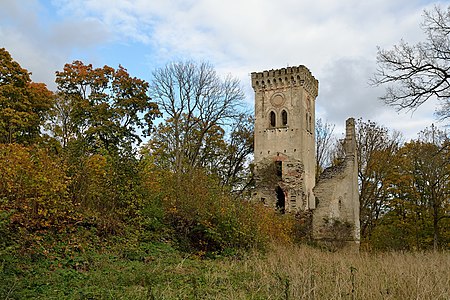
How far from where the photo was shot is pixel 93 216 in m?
11.9

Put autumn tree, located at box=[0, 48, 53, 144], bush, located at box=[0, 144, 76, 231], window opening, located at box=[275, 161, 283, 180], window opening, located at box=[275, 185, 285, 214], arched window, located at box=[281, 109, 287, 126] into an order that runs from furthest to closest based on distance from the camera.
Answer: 1. arched window, located at box=[281, 109, 287, 126]
2. window opening, located at box=[275, 161, 283, 180]
3. window opening, located at box=[275, 185, 285, 214]
4. autumn tree, located at box=[0, 48, 53, 144]
5. bush, located at box=[0, 144, 76, 231]

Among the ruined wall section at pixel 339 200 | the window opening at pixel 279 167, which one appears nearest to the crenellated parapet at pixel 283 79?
the window opening at pixel 279 167

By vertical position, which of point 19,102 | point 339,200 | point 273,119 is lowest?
point 339,200

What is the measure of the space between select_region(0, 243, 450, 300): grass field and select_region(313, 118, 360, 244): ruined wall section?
50.0 ft

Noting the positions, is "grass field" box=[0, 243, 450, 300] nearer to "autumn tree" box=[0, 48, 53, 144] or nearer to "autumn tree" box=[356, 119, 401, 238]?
"autumn tree" box=[0, 48, 53, 144]

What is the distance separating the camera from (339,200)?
86.1 ft

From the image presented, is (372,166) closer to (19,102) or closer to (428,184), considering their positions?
(428,184)

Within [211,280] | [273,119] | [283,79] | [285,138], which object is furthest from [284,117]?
[211,280]

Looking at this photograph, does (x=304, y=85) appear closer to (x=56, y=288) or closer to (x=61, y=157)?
(x=61, y=157)

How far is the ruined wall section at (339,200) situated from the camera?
83.1 feet

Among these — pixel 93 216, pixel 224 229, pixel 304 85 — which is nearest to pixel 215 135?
pixel 304 85

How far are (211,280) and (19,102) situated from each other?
17.6 meters

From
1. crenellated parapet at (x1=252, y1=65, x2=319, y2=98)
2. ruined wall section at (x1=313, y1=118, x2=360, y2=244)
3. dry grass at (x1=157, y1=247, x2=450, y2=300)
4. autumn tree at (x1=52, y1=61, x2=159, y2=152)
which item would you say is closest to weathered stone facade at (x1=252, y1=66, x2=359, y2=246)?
crenellated parapet at (x1=252, y1=65, x2=319, y2=98)

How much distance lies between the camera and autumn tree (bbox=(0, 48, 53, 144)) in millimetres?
21344
